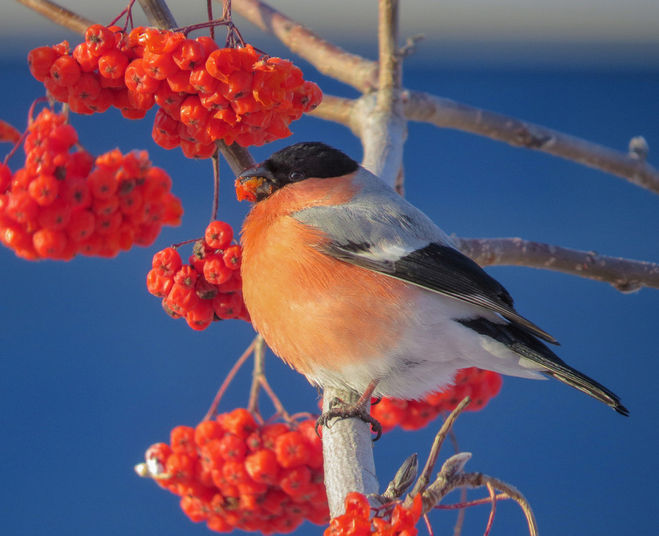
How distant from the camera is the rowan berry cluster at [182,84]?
89 centimetres

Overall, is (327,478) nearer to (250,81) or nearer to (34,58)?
(250,81)

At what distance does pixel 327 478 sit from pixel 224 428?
35 centimetres

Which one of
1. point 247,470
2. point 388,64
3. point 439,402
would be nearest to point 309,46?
point 388,64

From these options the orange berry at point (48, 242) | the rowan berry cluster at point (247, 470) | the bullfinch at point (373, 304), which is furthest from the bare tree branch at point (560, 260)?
the orange berry at point (48, 242)

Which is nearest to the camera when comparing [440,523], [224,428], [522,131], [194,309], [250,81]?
[250,81]

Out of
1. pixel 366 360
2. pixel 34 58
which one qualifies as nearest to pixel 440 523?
pixel 366 360

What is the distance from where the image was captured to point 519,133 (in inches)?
69.4

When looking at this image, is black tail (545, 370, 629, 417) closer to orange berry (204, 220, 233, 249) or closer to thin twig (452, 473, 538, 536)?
thin twig (452, 473, 538, 536)

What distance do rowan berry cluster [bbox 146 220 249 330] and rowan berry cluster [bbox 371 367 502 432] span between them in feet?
1.56

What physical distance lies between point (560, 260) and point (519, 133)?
430mm

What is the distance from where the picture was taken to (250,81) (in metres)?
0.90

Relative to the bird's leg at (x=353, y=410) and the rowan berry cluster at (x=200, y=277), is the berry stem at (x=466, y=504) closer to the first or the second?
the bird's leg at (x=353, y=410)

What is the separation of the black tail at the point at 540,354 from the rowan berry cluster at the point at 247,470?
338 millimetres

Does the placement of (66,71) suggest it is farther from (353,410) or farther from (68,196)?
(353,410)
